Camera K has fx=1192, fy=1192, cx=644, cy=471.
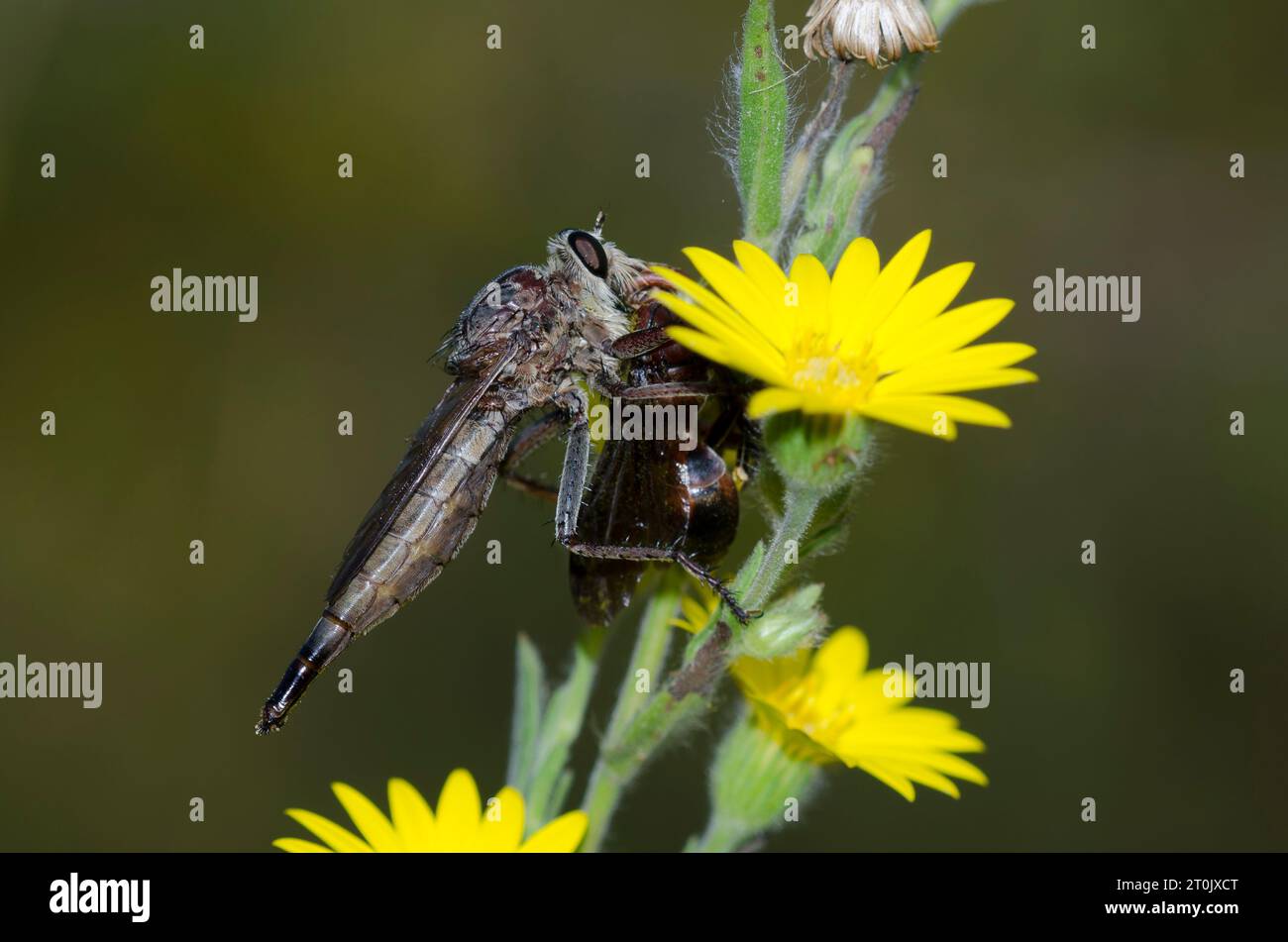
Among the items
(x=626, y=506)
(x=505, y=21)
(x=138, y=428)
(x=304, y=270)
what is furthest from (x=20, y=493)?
(x=626, y=506)

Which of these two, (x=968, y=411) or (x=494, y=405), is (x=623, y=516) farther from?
(x=968, y=411)

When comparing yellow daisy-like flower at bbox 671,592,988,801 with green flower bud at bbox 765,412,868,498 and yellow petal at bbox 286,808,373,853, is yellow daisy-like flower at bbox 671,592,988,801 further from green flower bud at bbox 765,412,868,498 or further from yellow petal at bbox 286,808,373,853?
yellow petal at bbox 286,808,373,853

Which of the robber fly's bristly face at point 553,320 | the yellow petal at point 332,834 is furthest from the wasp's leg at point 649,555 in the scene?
the yellow petal at point 332,834

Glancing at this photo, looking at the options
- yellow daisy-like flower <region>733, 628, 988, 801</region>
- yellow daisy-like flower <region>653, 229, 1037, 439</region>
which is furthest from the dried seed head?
yellow daisy-like flower <region>733, 628, 988, 801</region>

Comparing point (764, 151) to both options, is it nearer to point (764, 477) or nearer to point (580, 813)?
point (764, 477)

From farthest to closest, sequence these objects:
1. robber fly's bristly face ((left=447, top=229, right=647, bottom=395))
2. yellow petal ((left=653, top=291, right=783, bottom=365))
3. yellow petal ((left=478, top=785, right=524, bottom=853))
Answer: robber fly's bristly face ((left=447, top=229, right=647, bottom=395)) → yellow petal ((left=478, top=785, right=524, bottom=853)) → yellow petal ((left=653, top=291, right=783, bottom=365))

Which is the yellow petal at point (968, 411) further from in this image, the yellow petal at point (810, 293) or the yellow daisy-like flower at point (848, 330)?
the yellow petal at point (810, 293)
